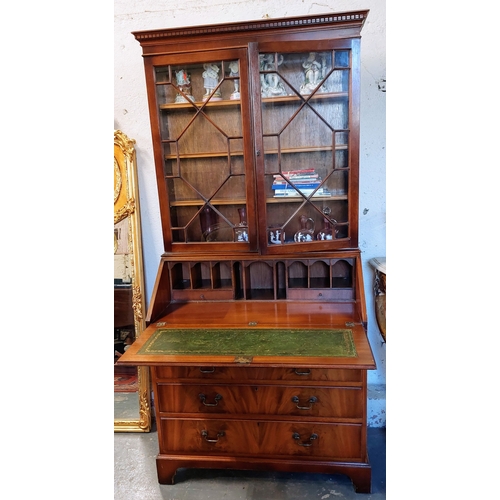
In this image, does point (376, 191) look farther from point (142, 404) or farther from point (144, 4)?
point (142, 404)

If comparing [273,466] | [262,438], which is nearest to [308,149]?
[262,438]

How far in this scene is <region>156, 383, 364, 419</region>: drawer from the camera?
1.56m

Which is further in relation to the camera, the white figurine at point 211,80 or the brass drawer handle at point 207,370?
the white figurine at point 211,80

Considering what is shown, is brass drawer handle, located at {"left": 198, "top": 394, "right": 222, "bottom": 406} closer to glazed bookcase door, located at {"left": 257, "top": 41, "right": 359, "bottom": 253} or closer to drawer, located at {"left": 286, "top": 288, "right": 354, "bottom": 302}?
drawer, located at {"left": 286, "top": 288, "right": 354, "bottom": 302}

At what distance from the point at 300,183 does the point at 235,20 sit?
957 millimetres

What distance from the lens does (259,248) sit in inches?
72.5

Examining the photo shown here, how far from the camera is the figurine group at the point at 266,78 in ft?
5.61

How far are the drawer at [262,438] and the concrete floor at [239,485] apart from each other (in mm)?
198

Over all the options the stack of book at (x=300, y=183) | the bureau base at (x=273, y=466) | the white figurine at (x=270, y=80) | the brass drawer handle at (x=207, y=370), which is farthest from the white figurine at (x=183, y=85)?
the bureau base at (x=273, y=466)

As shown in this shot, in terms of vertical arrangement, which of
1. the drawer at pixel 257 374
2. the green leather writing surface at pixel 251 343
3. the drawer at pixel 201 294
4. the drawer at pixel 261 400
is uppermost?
the drawer at pixel 201 294

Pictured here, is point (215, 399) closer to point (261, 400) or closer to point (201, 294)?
point (261, 400)

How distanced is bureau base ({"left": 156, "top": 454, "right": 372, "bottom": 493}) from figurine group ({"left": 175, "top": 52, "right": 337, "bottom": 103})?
1655 mm

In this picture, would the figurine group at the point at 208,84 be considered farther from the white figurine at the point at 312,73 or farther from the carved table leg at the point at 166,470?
the carved table leg at the point at 166,470
